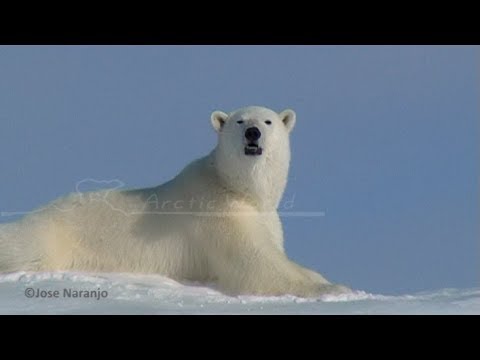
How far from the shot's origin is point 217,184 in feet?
31.0

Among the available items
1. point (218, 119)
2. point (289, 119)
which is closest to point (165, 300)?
point (218, 119)

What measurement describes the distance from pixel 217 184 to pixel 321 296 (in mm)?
1532

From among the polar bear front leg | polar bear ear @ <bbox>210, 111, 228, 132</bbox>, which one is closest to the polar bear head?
polar bear ear @ <bbox>210, 111, 228, 132</bbox>

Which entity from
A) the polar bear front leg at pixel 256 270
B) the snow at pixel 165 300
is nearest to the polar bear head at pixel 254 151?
the polar bear front leg at pixel 256 270

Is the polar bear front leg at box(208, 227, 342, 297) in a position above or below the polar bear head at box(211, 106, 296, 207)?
below

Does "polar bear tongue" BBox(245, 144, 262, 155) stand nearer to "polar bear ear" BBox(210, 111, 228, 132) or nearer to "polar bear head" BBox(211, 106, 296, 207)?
"polar bear head" BBox(211, 106, 296, 207)

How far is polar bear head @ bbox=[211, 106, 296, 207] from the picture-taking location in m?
9.16

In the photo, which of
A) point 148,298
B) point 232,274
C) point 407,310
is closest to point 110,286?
point 148,298

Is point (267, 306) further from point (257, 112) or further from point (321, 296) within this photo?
point (257, 112)

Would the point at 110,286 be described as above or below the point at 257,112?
below

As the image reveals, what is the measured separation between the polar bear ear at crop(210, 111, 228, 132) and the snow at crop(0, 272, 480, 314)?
59.6 inches

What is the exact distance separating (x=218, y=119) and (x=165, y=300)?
1938 mm

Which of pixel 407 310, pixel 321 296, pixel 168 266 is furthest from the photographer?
pixel 168 266

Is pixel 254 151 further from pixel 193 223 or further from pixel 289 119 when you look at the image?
pixel 193 223
